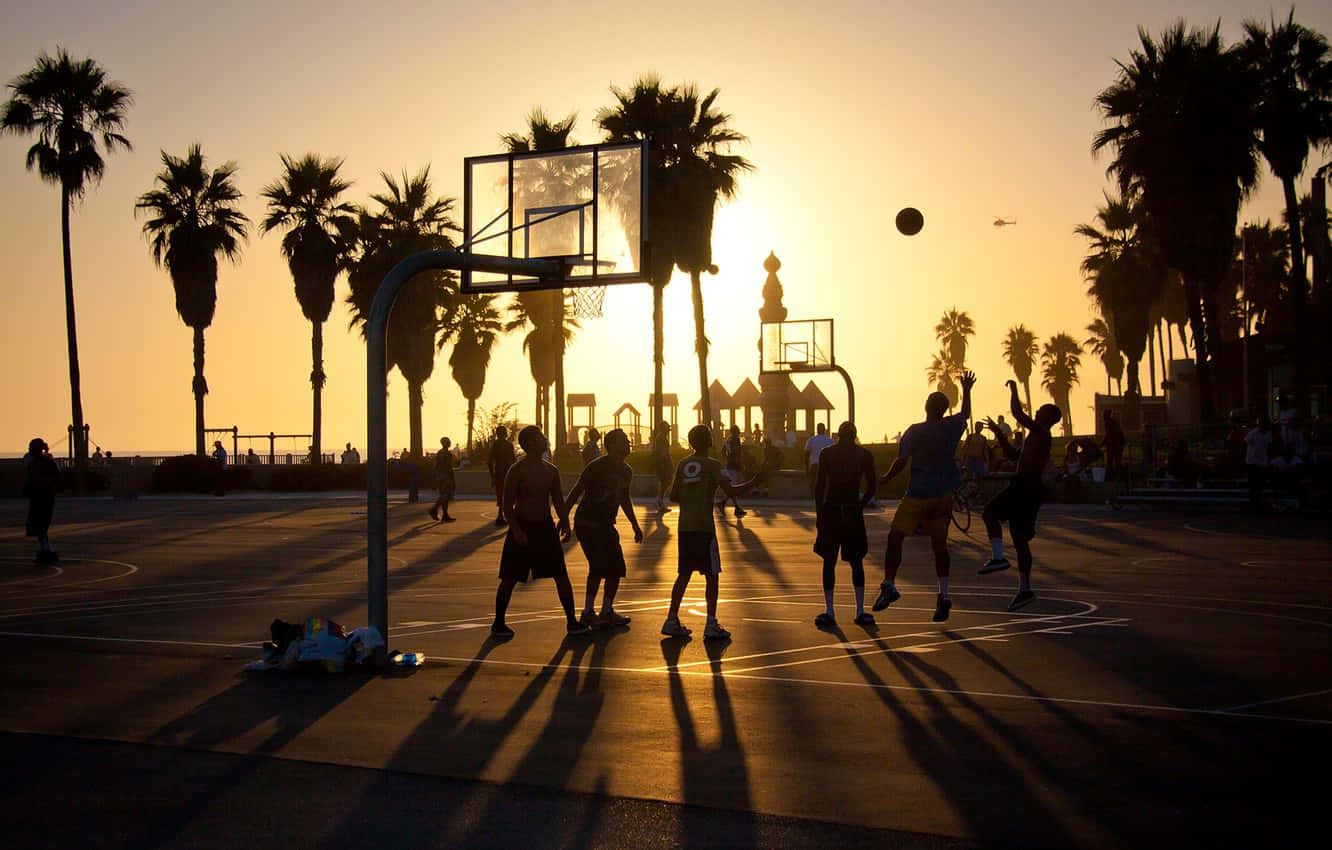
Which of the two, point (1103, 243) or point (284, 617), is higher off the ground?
point (1103, 243)

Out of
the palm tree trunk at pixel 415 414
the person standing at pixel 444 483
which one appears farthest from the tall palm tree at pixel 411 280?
the person standing at pixel 444 483

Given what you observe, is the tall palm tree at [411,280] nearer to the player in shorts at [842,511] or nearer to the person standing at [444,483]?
the person standing at [444,483]

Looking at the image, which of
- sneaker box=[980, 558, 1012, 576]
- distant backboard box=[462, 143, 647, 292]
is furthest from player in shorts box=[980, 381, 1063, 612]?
distant backboard box=[462, 143, 647, 292]

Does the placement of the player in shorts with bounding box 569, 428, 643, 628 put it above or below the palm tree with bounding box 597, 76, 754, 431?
below

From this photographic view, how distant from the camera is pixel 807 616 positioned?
1305cm

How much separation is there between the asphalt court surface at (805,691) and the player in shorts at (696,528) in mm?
365

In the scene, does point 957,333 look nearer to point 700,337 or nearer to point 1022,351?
point 1022,351

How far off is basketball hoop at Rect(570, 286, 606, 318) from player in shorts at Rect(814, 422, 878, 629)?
992 cm

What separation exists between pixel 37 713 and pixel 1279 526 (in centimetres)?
2241

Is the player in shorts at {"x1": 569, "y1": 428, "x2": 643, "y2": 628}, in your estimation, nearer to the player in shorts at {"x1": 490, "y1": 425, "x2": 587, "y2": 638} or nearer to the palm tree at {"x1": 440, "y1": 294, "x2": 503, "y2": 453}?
the player in shorts at {"x1": 490, "y1": 425, "x2": 587, "y2": 638}

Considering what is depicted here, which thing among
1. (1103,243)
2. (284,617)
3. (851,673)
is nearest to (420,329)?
(1103,243)

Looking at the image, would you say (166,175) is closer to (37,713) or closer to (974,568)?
(974,568)

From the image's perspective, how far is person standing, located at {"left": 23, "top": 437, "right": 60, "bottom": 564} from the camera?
68.0ft

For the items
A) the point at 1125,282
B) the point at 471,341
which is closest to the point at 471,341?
the point at 471,341
